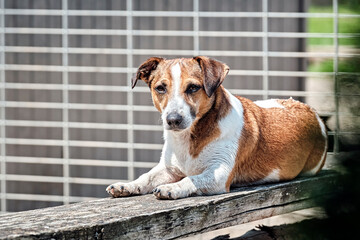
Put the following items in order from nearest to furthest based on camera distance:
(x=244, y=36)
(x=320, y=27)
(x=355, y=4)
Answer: (x=355, y=4), (x=244, y=36), (x=320, y=27)

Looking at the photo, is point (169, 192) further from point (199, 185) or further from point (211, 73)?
point (211, 73)

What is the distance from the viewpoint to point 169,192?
2.25 meters

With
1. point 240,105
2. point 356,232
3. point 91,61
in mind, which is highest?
point 91,61

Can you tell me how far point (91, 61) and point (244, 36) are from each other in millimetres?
1163

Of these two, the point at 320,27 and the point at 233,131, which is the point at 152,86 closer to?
the point at 233,131

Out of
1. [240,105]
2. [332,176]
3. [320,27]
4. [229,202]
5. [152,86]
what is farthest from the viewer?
[320,27]

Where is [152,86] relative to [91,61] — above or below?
below

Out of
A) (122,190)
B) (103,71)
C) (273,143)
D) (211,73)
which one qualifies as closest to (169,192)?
(122,190)

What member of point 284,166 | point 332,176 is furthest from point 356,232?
point 284,166

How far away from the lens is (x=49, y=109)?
15.0 feet

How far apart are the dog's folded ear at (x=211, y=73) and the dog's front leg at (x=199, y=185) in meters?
0.31

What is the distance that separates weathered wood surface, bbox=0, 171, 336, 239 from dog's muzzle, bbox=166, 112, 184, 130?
0.28 m

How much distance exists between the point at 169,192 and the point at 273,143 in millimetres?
629

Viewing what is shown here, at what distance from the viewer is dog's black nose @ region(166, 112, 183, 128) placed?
2279mm
